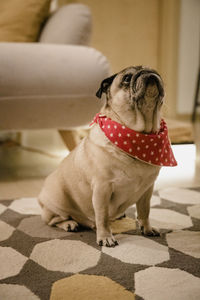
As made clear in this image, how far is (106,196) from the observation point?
1.07 m

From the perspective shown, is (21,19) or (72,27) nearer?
(72,27)

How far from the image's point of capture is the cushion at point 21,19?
2064mm

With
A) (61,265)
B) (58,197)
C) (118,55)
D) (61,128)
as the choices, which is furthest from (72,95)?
(118,55)

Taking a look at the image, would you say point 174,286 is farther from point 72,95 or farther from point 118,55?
point 118,55

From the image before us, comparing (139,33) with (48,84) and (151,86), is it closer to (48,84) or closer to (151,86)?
(48,84)

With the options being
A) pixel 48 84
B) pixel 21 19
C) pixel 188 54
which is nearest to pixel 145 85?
pixel 48 84

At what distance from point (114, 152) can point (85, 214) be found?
0.75ft

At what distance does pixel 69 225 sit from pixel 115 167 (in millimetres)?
262

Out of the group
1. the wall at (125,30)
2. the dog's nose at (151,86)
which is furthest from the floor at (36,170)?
the wall at (125,30)

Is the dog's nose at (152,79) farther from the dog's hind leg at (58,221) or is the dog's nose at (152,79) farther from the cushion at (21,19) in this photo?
the cushion at (21,19)

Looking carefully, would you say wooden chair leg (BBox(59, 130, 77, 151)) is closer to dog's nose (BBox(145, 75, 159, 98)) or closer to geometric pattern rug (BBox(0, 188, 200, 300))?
geometric pattern rug (BBox(0, 188, 200, 300))

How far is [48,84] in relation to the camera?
1.71m

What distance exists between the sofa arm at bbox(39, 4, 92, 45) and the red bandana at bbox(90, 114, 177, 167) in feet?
3.13

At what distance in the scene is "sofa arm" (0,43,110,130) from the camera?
1.66 metres
